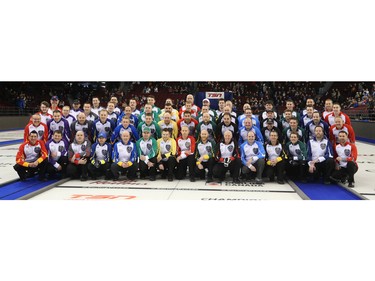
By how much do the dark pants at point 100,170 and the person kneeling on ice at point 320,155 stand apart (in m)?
3.56

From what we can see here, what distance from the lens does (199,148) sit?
21.9ft

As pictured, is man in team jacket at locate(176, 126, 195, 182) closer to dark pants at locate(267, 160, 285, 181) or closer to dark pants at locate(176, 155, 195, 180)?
dark pants at locate(176, 155, 195, 180)

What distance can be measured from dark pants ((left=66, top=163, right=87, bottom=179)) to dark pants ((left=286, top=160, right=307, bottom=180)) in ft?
12.0

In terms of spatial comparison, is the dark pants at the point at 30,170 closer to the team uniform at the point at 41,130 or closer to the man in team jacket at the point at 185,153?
the team uniform at the point at 41,130

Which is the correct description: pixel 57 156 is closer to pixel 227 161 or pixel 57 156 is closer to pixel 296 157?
pixel 227 161

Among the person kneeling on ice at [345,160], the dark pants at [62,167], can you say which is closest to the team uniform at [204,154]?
the person kneeling on ice at [345,160]

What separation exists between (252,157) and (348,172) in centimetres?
160

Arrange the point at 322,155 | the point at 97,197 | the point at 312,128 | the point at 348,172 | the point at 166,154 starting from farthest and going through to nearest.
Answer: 1. the point at 312,128
2. the point at 166,154
3. the point at 322,155
4. the point at 348,172
5. the point at 97,197

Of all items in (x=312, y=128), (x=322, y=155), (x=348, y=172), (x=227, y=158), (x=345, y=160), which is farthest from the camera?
(x=312, y=128)

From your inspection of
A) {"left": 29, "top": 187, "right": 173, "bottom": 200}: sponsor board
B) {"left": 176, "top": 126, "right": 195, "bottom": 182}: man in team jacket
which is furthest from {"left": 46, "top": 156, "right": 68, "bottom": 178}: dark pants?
{"left": 176, "top": 126, "right": 195, "bottom": 182}: man in team jacket

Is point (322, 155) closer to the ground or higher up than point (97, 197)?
higher up

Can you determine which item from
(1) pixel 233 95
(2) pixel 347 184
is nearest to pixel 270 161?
(2) pixel 347 184

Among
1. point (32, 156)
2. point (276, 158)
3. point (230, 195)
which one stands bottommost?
point (230, 195)

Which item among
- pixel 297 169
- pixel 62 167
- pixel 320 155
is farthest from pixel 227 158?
pixel 62 167
